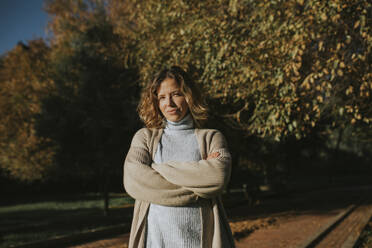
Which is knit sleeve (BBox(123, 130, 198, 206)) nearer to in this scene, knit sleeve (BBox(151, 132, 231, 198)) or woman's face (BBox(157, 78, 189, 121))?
knit sleeve (BBox(151, 132, 231, 198))

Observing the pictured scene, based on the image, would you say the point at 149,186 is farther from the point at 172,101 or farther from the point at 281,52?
the point at 281,52

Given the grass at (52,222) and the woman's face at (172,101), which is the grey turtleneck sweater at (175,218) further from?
the grass at (52,222)

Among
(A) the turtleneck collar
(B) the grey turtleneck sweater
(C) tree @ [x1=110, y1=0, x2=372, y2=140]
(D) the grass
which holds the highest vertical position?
(C) tree @ [x1=110, y1=0, x2=372, y2=140]

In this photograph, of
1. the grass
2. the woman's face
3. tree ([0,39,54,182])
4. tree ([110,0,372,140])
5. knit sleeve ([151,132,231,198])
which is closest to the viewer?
knit sleeve ([151,132,231,198])

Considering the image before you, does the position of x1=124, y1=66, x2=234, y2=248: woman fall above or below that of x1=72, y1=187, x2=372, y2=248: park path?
above

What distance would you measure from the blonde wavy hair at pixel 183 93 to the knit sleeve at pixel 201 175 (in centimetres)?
42

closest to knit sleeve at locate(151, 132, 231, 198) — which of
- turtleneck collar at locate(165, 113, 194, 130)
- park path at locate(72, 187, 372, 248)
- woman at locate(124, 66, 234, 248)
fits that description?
woman at locate(124, 66, 234, 248)

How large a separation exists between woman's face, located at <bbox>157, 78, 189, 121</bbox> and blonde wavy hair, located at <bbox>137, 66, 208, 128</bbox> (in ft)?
0.10

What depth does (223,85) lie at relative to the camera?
6.27 m

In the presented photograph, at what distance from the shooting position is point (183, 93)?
2211 millimetres

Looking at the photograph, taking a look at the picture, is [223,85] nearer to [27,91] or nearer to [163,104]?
[163,104]

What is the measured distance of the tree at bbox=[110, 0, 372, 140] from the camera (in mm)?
4841

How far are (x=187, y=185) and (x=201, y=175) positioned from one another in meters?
0.11

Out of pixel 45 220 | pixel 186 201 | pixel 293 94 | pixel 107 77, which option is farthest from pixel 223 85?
pixel 45 220
